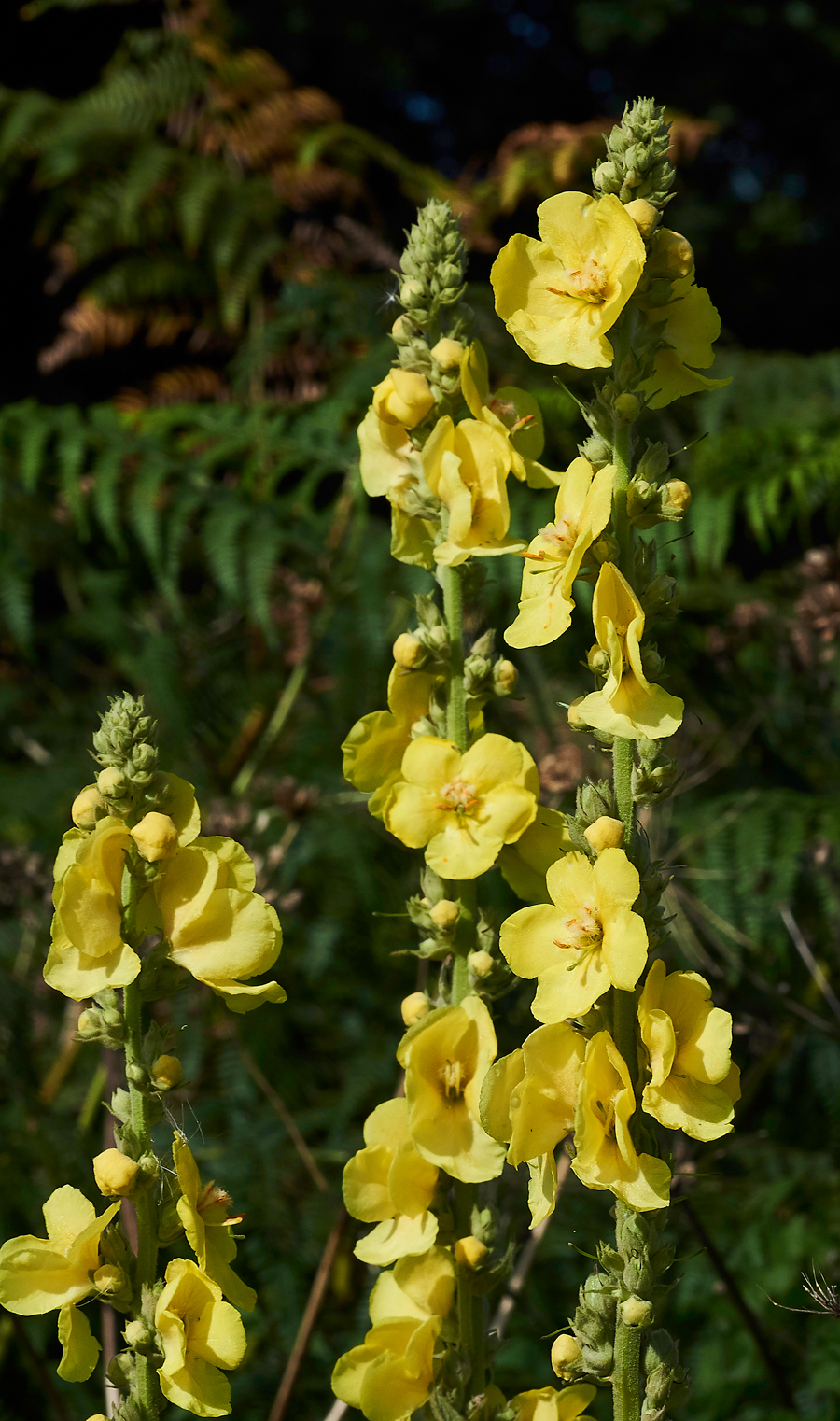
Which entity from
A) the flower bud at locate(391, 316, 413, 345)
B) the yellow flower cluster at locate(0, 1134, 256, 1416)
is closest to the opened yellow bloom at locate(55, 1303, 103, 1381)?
the yellow flower cluster at locate(0, 1134, 256, 1416)

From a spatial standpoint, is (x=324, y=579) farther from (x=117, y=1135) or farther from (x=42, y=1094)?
(x=117, y=1135)

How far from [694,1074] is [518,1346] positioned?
119cm

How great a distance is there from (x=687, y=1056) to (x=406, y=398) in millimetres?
734

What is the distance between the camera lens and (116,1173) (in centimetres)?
114

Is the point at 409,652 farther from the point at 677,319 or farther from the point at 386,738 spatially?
the point at 677,319

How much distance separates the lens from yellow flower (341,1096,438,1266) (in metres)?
1.28

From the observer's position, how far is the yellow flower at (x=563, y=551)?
116 centimetres

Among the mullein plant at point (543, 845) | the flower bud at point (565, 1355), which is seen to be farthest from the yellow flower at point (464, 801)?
the flower bud at point (565, 1355)

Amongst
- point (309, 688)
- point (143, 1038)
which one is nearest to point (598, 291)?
point (143, 1038)

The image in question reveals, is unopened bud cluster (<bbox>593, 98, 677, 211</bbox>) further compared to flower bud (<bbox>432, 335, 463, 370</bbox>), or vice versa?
flower bud (<bbox>432, 335, 463, 370</bbox>)

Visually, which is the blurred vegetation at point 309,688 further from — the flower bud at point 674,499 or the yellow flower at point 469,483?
the flower bud at point 674,499

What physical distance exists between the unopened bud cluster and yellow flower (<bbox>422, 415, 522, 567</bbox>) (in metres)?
0.27

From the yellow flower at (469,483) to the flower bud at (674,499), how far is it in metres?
0.17

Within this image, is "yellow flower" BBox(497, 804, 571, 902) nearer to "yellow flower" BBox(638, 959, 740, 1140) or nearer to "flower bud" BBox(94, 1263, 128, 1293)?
"yellow flower" BBox(638, 959, 740, 1140)
